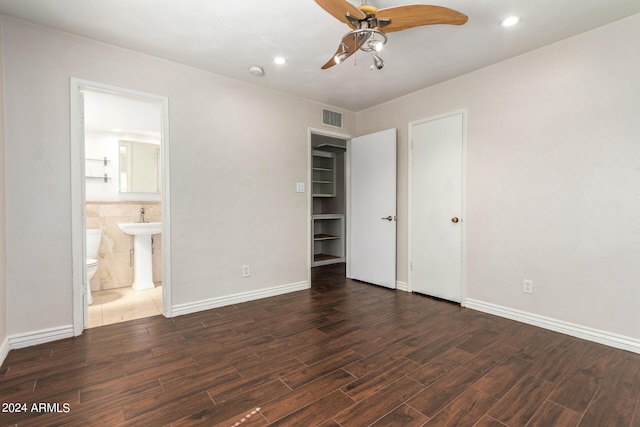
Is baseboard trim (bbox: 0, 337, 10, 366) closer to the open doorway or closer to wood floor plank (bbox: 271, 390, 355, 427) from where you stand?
wood floor plank (bbox: 271, 390, 355, 427)

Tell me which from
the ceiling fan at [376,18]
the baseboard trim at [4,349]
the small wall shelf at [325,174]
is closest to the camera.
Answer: the ceiling fan at [376,18]

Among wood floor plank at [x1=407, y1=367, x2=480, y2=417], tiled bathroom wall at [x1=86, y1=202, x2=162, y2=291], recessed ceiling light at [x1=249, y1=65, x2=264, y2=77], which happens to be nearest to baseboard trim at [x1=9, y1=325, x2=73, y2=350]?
tiled bathroom wall at [x1=86, y1=202, x2=162, y2=291]

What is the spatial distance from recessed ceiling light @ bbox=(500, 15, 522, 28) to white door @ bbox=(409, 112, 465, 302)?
103 cm

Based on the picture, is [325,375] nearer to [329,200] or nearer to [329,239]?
[329,239]

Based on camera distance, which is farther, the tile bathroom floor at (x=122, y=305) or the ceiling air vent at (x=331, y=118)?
the ceiling air vent at (x=331, y=118)

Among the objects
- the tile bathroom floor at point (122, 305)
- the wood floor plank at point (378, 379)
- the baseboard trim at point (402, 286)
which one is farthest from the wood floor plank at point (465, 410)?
the tile bathroom floor at point (122, 305)

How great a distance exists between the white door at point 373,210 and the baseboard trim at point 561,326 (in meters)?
1.11

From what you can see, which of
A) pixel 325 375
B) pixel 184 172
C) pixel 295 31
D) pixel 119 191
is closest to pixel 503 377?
pixel 325 375

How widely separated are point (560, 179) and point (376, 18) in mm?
2078

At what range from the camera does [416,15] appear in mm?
1817

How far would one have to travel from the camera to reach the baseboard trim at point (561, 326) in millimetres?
2273

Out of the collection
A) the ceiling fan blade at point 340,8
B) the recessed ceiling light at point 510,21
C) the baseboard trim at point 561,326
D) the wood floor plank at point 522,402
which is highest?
the recessed ceiling light at point 510,21

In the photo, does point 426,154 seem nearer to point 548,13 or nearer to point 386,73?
point 386,73

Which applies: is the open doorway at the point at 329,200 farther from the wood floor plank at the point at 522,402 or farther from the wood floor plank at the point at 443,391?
the wood floor plank at the point at 522,402
